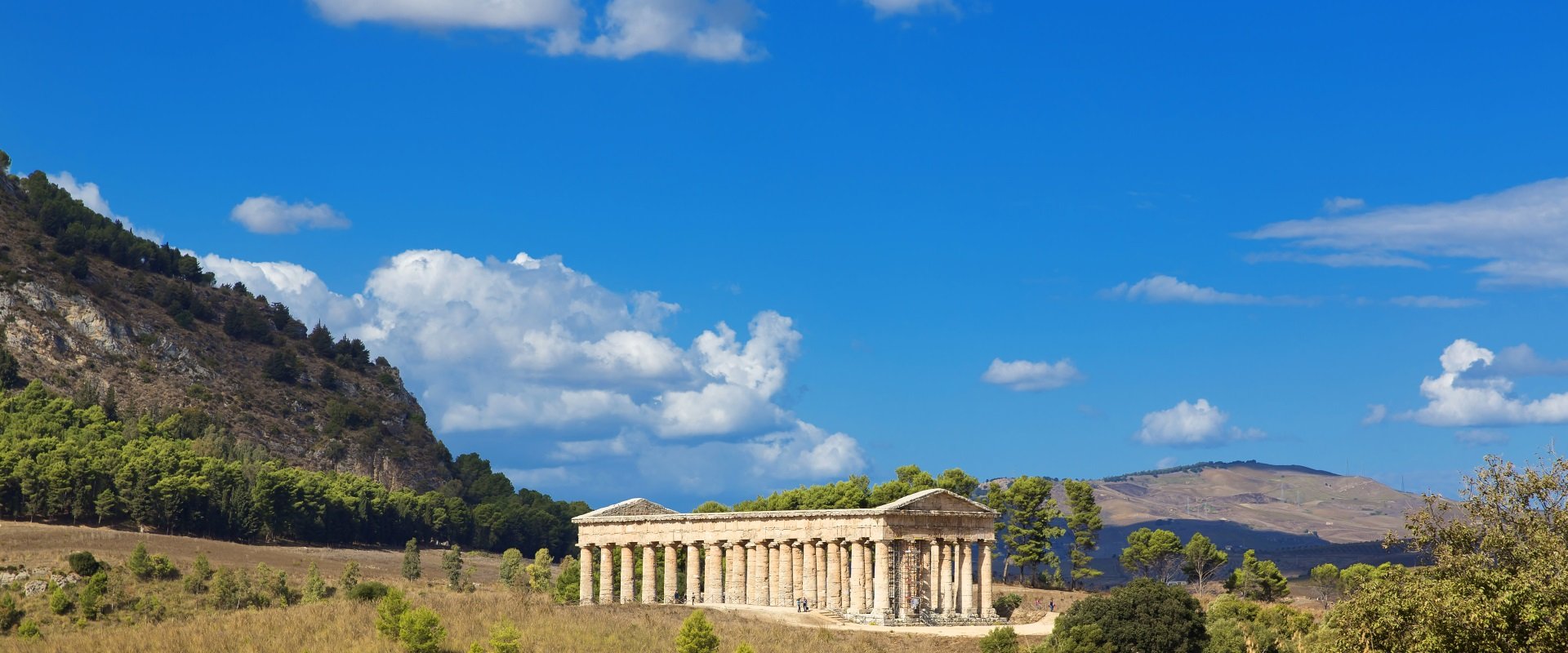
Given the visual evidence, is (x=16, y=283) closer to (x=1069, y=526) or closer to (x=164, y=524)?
(x=164, y=524)

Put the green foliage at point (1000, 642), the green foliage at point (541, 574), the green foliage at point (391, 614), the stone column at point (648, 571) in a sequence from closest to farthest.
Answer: the green foliage at point (391, 614)
the green foliage at point (1000, 642)
the stone column at point (648, 571)
the green foliage at point (541, 574)

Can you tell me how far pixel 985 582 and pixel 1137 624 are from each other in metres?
18.5

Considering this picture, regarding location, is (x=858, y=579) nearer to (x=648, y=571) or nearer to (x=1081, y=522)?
(x=648, y=571)

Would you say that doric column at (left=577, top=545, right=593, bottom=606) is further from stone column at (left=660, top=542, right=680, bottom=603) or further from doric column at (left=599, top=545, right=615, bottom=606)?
stone column at (left=660, top=542, right=680, bottom=603)

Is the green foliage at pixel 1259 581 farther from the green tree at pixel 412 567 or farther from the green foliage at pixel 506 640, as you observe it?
the green tree at pixel 412 567

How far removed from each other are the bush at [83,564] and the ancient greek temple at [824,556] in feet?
101

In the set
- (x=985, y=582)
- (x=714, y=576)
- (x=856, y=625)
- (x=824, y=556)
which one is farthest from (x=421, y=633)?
(x=985, y=582)

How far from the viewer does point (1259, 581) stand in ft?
327

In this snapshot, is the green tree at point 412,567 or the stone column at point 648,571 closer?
the stone column at point 648,571

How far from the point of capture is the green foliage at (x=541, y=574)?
108156mm

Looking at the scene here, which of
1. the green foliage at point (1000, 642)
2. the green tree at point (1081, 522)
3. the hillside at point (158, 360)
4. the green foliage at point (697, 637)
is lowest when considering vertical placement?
the green foliage at point (1000, 642)

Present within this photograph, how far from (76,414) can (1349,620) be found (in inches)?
5192

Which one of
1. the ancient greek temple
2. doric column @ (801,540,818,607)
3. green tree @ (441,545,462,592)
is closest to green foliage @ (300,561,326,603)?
green tree @ (441,545,462,592)

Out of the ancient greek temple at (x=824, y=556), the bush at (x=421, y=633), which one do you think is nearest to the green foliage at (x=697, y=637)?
the bush at (x=421, y=633)
